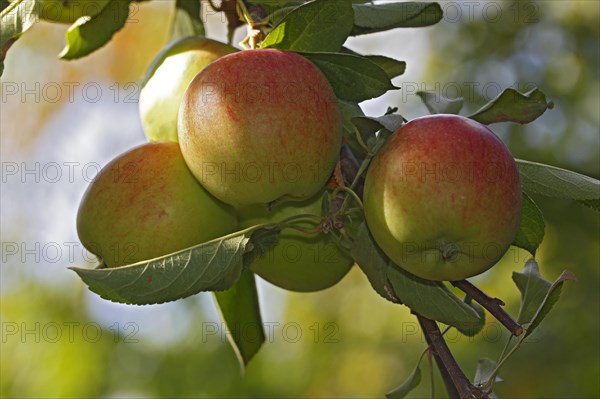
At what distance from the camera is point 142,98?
121 cm

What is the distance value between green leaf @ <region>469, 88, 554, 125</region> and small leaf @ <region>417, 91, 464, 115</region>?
7 cm

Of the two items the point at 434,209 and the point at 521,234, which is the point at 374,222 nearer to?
the point at 434,209

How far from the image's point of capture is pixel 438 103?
3.81ft

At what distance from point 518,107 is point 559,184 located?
0.14 m

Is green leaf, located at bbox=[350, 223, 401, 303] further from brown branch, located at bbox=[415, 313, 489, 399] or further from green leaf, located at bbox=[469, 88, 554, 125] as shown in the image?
green leaf, located at bbox=[469, 88, 554, 125]

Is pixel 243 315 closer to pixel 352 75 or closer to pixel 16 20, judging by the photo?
pixel 352 75

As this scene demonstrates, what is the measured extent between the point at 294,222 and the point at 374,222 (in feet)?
0.62

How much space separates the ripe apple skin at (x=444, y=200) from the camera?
89 centimetres

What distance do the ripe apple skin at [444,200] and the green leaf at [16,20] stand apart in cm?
52

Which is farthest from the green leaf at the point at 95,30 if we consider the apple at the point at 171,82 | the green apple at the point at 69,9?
the apple at the point at 171,82

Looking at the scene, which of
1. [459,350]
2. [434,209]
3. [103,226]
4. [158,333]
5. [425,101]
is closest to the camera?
[434,209]

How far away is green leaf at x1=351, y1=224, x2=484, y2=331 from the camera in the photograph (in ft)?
3.25

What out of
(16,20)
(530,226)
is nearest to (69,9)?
(16,20)

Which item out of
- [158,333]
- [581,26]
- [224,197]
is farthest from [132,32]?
[224,197]
